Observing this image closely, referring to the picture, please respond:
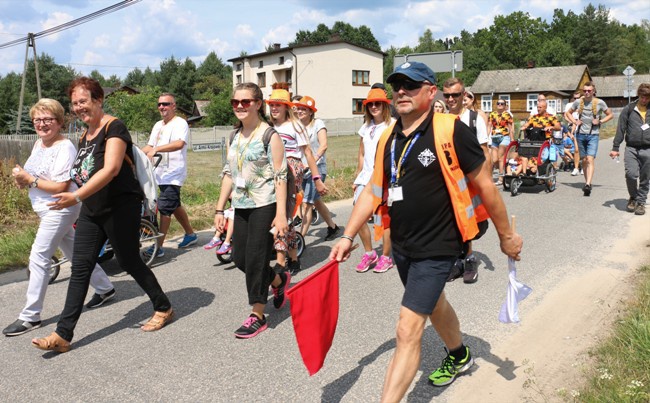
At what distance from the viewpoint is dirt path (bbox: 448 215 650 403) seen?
353 cm

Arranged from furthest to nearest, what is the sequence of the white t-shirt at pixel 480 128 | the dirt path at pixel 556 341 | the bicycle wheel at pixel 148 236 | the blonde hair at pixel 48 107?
1. the bicycle wheel at pixel 148 236
2. the white t-shirt at pixel 480 128
3. the blonde hair at pixel 48 107
4. the dirt path at pixel 556 341

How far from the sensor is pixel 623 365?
139 inches

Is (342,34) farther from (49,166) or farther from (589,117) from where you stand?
(49,166)

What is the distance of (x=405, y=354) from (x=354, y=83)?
181 feet

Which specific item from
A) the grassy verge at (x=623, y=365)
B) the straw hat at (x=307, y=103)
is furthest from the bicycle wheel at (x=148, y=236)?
the grassy verge at (x=623, y=365)

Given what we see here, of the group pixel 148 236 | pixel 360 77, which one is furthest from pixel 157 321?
pixel 360 77

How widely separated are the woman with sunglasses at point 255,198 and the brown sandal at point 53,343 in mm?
1303

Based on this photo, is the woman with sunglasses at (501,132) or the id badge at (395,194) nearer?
the id badge at (395,194)

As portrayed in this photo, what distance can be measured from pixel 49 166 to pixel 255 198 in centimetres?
183

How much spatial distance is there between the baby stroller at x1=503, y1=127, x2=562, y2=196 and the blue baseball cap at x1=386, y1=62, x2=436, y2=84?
9.12 metres

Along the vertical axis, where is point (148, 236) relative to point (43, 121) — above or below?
below

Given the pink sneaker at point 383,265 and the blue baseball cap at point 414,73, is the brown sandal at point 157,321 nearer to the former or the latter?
the pink sneaker at point 383,265

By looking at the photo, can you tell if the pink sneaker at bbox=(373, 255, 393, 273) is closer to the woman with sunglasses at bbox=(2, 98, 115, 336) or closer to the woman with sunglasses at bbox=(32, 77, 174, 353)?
the woman with sunglasses at bbox=(32, 77, 174, 353)

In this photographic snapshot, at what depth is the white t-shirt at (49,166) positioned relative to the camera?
480cm
